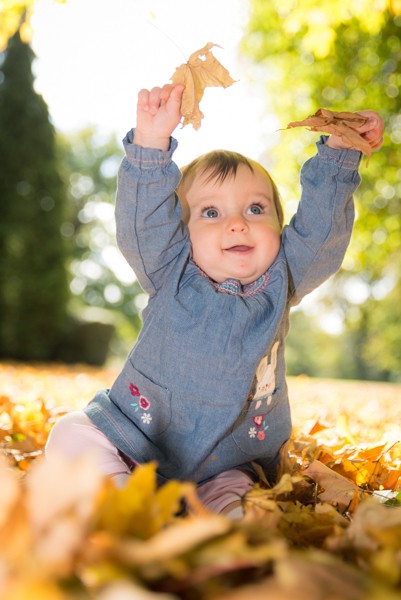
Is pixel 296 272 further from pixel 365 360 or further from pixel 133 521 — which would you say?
pixel 365 360

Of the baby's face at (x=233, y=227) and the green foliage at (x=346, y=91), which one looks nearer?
the baby's face at (x=233, y=227)

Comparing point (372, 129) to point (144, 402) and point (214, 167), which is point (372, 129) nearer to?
point (214, 167)

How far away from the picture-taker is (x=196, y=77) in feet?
5.91

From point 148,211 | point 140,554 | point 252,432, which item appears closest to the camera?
point 140,554

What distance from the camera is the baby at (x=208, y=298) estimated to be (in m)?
1.74

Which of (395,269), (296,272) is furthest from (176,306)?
(395,269)

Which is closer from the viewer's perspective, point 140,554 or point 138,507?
point 140,554

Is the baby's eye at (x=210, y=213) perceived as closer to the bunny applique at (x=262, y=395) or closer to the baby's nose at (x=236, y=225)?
the baby's nose at (x=236, y=225)

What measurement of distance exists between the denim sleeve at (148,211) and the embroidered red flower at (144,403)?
35 centimetres

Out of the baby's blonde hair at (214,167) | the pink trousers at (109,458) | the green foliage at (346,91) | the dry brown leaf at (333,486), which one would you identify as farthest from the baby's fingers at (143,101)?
the green foliage at (346,91)

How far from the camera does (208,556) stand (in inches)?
27.3

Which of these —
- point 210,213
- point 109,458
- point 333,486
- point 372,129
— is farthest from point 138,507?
point 372,129

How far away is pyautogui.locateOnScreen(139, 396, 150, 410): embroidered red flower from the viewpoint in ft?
5.95

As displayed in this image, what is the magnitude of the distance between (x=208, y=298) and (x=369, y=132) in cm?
71
